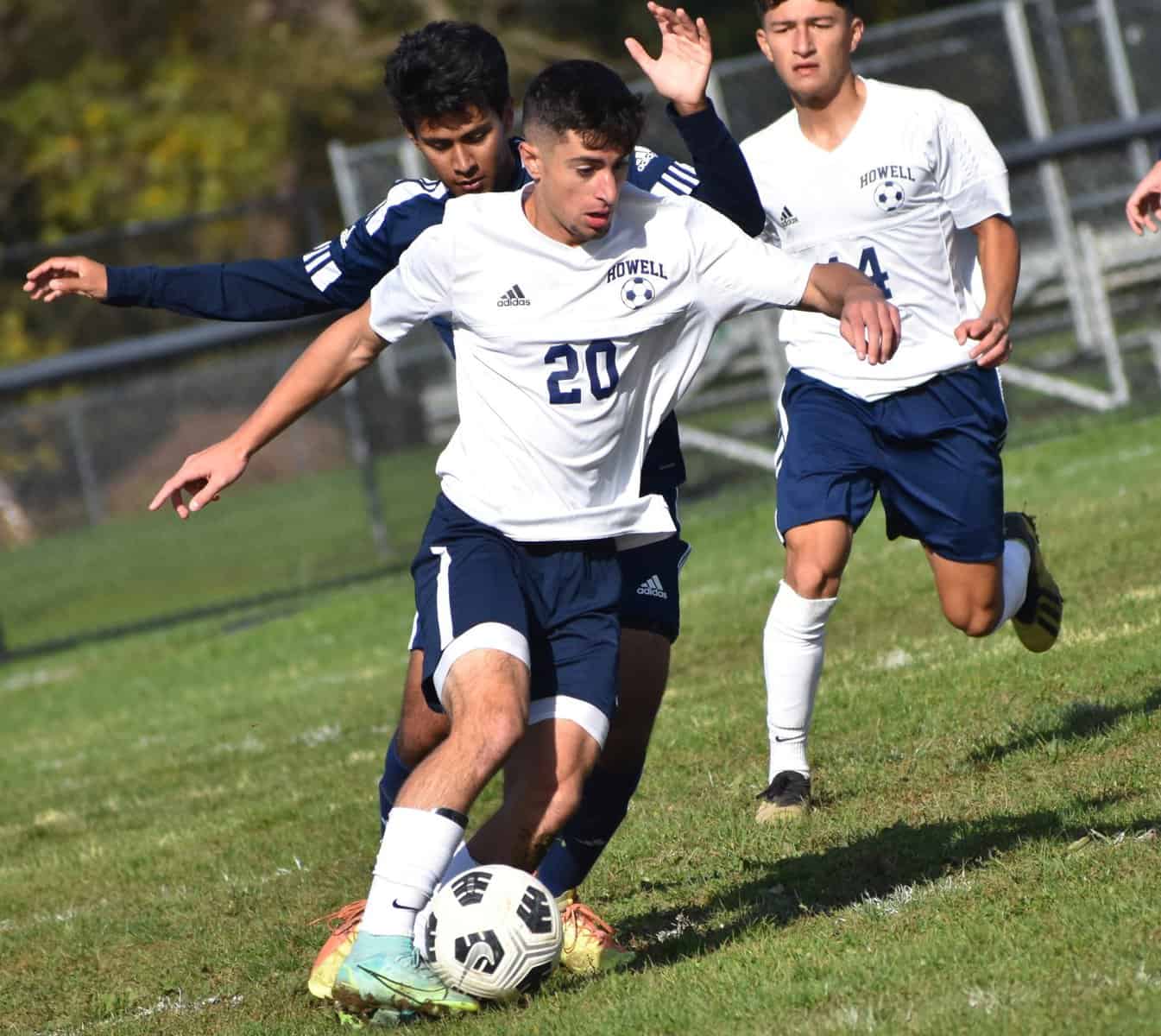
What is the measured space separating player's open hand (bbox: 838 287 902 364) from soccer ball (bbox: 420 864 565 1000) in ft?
4.48

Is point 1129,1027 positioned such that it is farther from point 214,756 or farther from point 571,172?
point 214,756

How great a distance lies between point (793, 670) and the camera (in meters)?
6.03

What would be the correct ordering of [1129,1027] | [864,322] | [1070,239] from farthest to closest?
1. [1070,239]
2. [864,322]
3. [1129,1027]

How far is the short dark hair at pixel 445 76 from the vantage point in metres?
5.00

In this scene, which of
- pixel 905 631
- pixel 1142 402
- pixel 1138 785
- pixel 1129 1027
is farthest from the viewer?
pixel 1142 402

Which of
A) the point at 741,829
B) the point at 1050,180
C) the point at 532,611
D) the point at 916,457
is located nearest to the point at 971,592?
the point at 916,457

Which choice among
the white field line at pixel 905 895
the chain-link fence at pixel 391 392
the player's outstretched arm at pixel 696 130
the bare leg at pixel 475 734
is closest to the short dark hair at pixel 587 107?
the player's outstretched arm at pixel 696 130

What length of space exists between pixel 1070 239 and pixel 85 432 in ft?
25.8

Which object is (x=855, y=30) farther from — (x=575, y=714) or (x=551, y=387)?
(x=575, y=714)

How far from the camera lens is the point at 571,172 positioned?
4480mm

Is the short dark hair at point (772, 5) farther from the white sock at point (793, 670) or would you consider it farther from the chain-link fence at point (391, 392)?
the chain-link fence at point (391, 392)

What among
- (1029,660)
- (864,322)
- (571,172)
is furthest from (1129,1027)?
(1029,660)

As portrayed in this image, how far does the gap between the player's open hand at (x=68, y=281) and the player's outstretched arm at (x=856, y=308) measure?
78.5 inches

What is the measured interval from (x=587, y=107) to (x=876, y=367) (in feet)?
6.60
